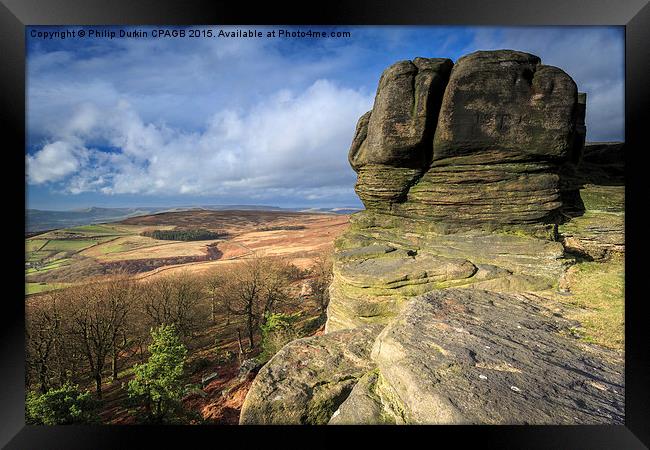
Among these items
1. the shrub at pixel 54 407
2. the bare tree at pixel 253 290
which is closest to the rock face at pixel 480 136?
the shrub at pixel 54 407

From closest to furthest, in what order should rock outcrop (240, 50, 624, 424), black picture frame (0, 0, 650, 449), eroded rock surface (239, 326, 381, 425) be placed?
rock outcrop (240, 50, 624, 424) < black picture frame (0, 0, 650, 449) < eroded rock surface (239, 326, 381, 425)

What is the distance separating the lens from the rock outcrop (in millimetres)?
4086

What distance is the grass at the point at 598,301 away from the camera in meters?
5.18

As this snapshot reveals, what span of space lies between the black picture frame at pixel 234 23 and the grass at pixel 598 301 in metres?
0.31

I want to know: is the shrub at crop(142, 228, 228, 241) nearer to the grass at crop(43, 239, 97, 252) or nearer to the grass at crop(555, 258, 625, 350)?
the grass at crop(43, 239, 97, 252)

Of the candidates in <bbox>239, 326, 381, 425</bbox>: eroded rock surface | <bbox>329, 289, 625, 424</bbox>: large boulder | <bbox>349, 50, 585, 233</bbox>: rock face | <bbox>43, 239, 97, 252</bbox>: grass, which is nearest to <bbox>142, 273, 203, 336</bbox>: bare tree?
<bbox>43, 239, 97, 252</bbox>: grass

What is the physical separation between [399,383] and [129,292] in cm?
2516

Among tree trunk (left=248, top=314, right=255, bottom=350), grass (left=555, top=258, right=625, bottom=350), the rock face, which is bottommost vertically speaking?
tree trunk (left=248, top=314, right=255, bottom=350)

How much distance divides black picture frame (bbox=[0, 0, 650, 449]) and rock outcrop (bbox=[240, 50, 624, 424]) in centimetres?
124

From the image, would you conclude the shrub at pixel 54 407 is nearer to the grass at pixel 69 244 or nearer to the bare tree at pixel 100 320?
the bare tree at pixel 100 320

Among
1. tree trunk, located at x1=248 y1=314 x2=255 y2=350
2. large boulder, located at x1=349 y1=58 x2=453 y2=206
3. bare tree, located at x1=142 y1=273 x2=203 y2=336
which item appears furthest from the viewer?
tree trunk, located at x1=248 y1=314 x2=255 y2=350

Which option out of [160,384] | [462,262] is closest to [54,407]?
[160,384]

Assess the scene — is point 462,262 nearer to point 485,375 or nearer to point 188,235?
point 485,375

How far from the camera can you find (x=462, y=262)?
28.3ft
